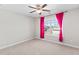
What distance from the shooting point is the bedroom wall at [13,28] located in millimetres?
3600

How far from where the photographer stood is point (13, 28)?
419 cm

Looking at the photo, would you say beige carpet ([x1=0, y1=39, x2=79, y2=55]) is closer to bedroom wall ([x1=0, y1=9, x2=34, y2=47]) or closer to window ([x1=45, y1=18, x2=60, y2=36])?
bedroom wall ([x1=0, y1=9, x2=34, y2=47])

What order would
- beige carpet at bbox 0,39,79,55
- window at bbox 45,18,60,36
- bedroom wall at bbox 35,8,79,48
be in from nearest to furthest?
1. beige carpet at bbox 0,39,79,55
2. bedroom wall at bbox 35,8,79,48
3. window at bbox 45,18,60,36

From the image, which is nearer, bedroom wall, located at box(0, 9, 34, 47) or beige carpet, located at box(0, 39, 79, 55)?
beige carpet, located at box(0, 39, 79, 55)

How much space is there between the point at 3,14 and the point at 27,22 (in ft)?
6.56

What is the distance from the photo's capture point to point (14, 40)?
427 cm

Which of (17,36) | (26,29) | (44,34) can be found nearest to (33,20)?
(26,29)

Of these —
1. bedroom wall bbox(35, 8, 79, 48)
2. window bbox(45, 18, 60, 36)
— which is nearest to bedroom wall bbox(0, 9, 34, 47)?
window bbox(45, 18, 60, 36)

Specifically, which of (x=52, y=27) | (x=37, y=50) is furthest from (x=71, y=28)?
(x=37, y=50)

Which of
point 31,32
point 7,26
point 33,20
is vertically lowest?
point 31,32

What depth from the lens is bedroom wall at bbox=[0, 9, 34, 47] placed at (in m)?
3.60

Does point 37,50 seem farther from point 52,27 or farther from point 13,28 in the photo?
point 52,27

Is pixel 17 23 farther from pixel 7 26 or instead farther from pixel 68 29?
pixel 68 29
